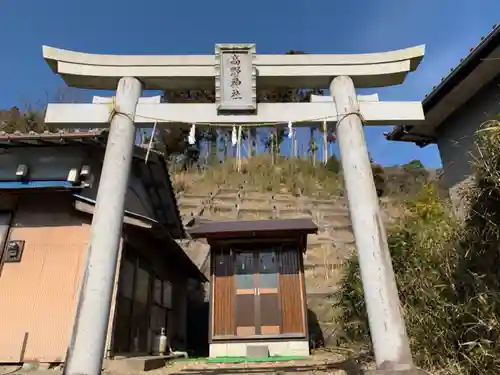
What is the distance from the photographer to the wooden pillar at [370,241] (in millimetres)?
4613

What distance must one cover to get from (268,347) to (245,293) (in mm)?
1519

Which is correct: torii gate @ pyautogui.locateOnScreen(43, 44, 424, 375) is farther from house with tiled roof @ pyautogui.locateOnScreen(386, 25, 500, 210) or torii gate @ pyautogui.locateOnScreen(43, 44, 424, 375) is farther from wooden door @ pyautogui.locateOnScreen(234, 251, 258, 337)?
wooden door @ pyautogui.locateOnScreen(234, 251, 258, 337)

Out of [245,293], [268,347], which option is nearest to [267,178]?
[245,293]

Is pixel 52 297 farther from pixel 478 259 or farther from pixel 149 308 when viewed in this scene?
pixel 478 259

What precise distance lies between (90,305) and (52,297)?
3407 mm

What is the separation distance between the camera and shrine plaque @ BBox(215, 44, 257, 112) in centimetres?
618

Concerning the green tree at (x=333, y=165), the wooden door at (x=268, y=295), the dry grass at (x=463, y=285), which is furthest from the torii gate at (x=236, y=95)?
the green tree at (x=333, y=165)

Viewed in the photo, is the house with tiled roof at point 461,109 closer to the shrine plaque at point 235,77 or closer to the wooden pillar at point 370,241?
the wooden pillar at point 370,241

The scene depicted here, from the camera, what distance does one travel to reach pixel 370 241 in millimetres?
5102

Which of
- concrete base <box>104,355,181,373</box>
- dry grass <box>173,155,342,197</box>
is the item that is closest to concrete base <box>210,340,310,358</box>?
concrete base <box>104,355,181,373</box>

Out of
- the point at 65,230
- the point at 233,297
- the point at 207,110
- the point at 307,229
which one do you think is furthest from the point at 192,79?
the point at 233,297

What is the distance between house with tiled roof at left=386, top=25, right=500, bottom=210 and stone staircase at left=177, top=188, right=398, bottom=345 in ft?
25.4

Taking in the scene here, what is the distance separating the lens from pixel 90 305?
473 cm

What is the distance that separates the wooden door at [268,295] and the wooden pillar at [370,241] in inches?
236
